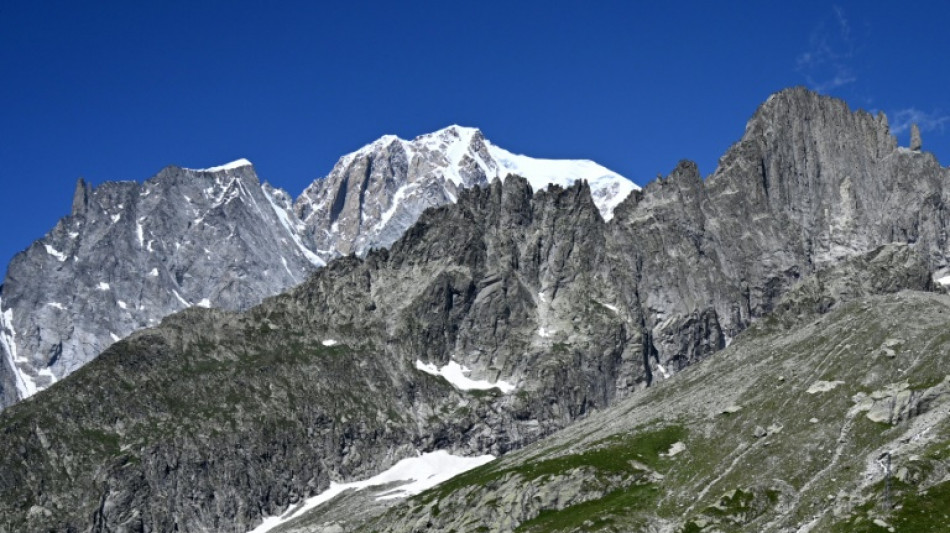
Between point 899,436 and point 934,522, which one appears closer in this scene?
point 934,522

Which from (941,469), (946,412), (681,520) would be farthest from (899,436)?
(681,520)

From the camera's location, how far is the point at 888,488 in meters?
165

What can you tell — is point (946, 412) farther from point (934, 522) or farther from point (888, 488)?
point (934, 522)

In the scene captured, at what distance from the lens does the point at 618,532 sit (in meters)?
194

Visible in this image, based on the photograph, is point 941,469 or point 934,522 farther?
point 941,469

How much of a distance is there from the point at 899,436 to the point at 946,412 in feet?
25.4

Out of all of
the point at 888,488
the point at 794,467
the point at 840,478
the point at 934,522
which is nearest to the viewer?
the point at 934,522

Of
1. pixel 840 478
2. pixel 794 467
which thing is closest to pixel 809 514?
pixel 840 478

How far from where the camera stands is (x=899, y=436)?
189 meters

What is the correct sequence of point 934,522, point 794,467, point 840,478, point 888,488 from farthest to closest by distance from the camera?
point 794,467
point 840,478
point 888,488
point 934,522

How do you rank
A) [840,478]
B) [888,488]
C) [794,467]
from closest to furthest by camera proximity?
[888,488], [840,478], [794,467]

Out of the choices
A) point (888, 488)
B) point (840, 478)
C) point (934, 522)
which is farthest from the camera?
point (840, 478)

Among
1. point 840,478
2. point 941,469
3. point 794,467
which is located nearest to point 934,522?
point 941,469

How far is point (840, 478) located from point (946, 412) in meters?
20.3
